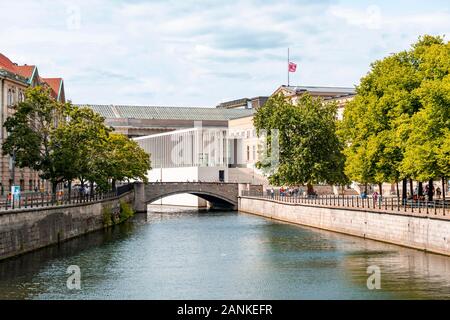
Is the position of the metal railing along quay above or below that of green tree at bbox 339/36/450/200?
below

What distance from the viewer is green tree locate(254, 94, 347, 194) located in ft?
343

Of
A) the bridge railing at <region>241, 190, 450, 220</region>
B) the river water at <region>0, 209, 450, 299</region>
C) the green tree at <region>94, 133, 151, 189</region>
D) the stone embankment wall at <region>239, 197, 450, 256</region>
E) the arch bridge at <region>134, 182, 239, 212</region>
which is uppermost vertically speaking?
the green tree at <region>94, 133, 151, 189</region>

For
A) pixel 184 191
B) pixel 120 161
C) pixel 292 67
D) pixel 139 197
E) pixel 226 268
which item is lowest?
pixel 226 268

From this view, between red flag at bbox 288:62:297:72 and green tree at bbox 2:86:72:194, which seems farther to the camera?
red flag at bbox 288:62:297:72

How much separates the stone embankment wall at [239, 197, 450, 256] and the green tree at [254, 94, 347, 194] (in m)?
5.27

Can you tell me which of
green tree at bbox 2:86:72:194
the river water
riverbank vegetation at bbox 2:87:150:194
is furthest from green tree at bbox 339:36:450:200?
green tree at bbox 2:86:72:194

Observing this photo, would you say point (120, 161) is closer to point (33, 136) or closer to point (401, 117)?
point (33, 136)

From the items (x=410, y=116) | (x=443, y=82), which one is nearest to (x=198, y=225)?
(x=410, y=116)

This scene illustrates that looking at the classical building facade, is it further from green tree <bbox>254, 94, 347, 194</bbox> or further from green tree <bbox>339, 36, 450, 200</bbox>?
green tree <bbox>254, 94, 347, 194</bbox>

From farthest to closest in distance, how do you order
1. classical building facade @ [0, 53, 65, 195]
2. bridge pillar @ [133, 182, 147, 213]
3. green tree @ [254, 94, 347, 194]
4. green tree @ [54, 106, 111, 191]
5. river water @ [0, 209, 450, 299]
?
bridge pillar @ [133, 182, 147, 213] → green tree @ [254, 94, 347, 194] → classical building facade @ [0, 53, 65, 195] → green tree @ [54, 106, 111, 191] → river water @ [0, 209, 450, 299]

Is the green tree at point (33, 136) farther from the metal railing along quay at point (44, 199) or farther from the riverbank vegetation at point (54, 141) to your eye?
the metal railing along quay at point (44, 199)

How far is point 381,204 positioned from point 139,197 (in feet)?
179

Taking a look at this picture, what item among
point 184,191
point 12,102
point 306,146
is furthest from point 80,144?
point 184,191

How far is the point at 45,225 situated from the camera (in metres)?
63.0
